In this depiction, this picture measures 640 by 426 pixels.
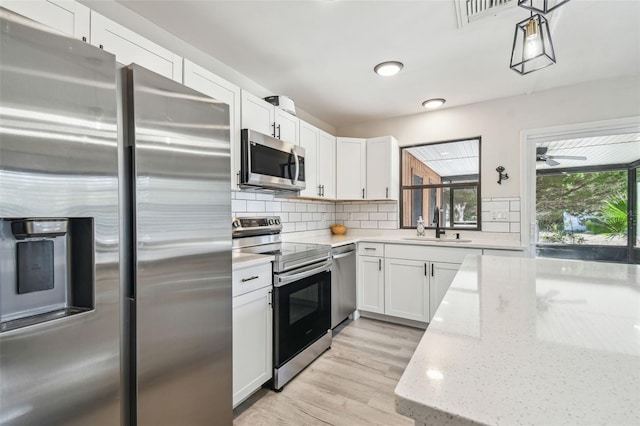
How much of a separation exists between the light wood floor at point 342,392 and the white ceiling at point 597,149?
9.11 ft

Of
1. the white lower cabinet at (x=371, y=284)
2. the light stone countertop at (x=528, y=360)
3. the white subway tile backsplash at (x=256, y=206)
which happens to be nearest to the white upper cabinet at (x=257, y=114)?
the white subway tile backsplash at (x=256, y=206)

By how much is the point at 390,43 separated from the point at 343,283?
84.8 inches

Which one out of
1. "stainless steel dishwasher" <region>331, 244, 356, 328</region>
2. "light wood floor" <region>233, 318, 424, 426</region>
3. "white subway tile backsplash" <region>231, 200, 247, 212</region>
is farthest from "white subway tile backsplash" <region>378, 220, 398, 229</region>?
"white subway tile backsplash" <region>231, 200, 247, 212</region>

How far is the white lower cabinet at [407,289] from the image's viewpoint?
295 centimetres

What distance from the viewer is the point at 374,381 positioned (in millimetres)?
2062

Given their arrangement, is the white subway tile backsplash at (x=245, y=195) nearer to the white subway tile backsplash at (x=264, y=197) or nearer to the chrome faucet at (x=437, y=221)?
the white subway tile backsplash at (x=264, y=197)

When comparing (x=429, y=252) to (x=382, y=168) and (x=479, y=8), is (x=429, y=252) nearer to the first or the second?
(x=382, y=168)

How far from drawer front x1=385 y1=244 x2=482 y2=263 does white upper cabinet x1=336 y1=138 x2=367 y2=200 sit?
0.81m

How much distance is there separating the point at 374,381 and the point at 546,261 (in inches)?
53.4

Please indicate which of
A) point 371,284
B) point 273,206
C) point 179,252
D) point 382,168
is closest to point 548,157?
point 382,168

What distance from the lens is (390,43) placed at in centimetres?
210

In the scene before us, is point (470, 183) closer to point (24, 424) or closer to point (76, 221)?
point (76, 221)

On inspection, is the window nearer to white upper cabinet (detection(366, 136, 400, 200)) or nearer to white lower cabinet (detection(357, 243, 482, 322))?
white upper cabinet (detection(366, 136, 400, 200))

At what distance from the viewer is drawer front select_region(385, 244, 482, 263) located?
2.79m
